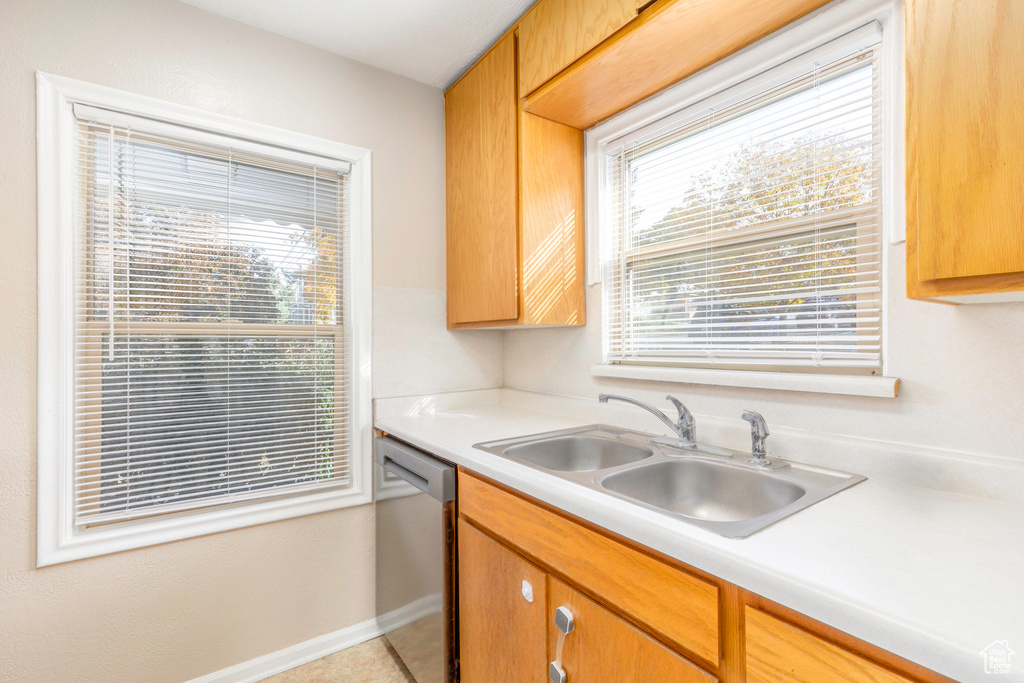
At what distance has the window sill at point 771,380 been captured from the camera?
114 cm

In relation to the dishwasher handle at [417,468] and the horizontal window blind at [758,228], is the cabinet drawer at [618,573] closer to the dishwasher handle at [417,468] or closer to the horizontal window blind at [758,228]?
the dishwasher handle at [417,468]

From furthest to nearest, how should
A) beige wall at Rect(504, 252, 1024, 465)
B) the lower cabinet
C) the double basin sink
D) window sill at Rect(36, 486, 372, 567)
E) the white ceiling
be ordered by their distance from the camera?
the white ceiling
window sill at Rect(36, 486, 372, 567)
the double basin sink
beige wall at Rect(504, 252, 1024, 465)
the lower cabinet

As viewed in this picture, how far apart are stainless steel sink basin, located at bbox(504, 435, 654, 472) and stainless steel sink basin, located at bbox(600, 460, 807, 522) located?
0.77ft

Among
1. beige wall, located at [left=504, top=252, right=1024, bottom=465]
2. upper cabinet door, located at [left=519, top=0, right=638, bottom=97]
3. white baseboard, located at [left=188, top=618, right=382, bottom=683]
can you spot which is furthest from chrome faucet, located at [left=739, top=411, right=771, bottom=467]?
white baseboard, located at [left=188, top=618, right=382, bottom=683]

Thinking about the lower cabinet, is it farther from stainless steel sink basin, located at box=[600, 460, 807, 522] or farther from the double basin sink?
stainless steel sink basin, located at box=[600, 460, 807, 522]

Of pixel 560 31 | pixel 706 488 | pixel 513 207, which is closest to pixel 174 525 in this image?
pixel 513 207

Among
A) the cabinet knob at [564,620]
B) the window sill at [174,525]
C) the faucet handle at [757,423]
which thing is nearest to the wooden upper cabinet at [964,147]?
the faucet handle at [757,423]

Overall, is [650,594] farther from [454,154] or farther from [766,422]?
[454,154]

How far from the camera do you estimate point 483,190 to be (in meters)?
2.04

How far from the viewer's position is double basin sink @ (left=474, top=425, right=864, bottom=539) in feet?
3.61

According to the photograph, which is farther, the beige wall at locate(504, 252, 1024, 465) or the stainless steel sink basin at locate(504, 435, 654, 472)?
the stainless steel sink basin at locate(504, 435, 654, 472)

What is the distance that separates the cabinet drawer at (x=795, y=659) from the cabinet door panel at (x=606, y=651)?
0.34 feet

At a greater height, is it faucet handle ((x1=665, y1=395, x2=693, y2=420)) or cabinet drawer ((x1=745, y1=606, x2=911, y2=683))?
faucet handle ((x1=665, y1=395, x2=693, y2=420))

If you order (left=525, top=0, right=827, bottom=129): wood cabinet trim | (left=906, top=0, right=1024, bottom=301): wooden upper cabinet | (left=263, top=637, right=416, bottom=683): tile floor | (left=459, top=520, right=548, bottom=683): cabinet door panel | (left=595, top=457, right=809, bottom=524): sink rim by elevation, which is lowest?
(left=263, top=637, right=416, bottom=683): tile floor
